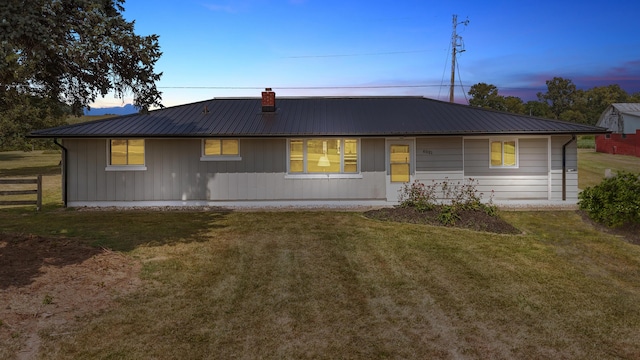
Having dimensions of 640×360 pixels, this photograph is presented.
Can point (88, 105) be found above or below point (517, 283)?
above

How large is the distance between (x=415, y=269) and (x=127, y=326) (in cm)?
470

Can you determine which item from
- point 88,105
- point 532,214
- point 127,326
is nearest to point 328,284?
point 127,326

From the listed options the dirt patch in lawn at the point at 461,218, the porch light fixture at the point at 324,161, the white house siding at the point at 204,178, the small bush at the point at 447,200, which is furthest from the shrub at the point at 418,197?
the porch light fixture at the point at 324,161

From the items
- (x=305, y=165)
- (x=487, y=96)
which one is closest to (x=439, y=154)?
(x=305, y=165)

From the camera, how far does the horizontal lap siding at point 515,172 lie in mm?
14320

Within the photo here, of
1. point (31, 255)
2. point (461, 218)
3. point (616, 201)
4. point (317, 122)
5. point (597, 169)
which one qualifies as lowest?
point (31, 255)

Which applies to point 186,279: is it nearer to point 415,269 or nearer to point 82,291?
point 82,291

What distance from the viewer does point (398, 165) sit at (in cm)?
1453

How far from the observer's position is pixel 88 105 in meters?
9.76

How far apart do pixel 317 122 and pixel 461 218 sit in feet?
21.6

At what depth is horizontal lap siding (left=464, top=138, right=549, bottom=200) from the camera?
47.0 ft

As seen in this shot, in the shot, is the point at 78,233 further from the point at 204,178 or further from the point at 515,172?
the point at 515,172

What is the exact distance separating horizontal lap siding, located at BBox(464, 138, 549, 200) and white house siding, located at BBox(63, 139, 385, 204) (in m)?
3.40

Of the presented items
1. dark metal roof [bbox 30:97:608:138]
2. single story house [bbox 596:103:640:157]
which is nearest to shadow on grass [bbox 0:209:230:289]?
dark metal roof [bbox 30:97:608:138]
